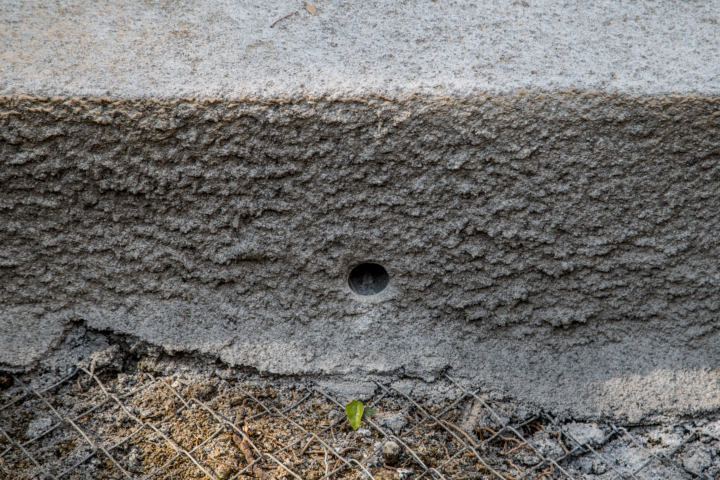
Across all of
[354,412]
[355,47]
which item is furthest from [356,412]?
[355,47]

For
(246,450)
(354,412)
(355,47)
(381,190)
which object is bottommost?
(246,450)

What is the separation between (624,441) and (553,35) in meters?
0.91

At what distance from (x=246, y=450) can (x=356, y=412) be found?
0.25 m

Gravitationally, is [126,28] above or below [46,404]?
above

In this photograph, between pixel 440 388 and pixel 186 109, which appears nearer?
pixel 186 109

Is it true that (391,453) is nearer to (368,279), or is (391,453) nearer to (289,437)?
(289,437)

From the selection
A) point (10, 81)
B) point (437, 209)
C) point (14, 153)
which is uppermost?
point (437, 209)

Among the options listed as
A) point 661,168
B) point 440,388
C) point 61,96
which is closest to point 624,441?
point 440,388

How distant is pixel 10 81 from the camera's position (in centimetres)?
102

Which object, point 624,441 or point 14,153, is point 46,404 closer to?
point 14,153

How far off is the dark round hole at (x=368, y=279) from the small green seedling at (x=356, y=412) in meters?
0.25

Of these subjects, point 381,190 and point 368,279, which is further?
point 368,279

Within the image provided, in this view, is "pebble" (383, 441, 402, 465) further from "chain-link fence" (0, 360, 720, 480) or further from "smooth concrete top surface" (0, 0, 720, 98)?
"smooth concrete top surface" (0, 0, 720, 98)

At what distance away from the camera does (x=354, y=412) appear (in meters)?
1.17
